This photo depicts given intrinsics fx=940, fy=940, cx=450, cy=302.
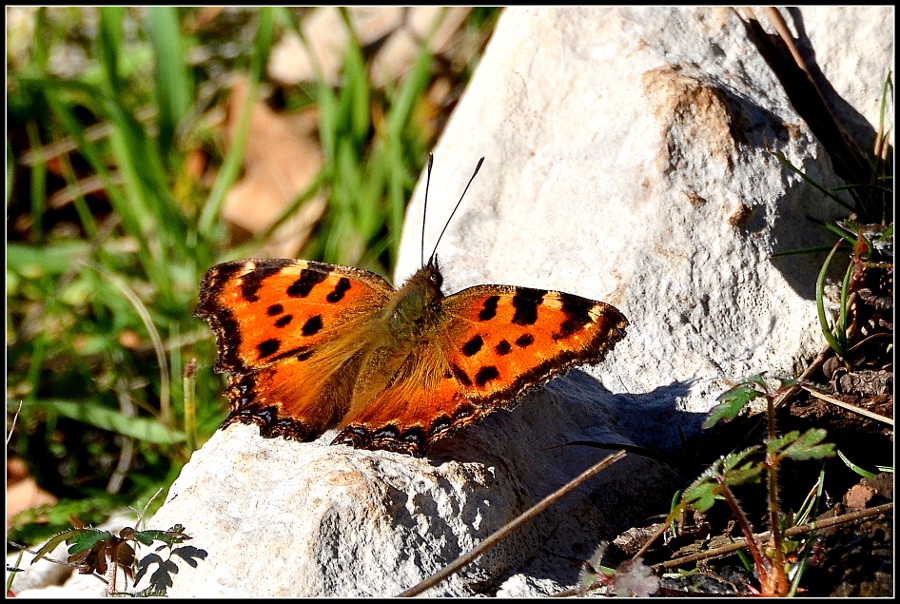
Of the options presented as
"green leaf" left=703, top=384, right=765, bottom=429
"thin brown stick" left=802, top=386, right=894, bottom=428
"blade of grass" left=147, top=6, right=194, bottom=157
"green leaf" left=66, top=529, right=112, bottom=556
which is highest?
"blade of grass" left=147, top=6, right=194, bottom=157

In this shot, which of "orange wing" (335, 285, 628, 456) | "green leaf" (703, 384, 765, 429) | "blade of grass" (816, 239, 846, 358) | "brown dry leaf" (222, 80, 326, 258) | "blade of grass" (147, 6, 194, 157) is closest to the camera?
"green leaf" (703, 384, 765, 429)

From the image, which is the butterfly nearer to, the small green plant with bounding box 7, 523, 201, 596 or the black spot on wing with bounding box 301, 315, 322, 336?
the black spot on wing with bounding box 301, 315, 322, 336

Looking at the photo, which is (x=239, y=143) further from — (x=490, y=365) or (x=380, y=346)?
(x=490, y=365)

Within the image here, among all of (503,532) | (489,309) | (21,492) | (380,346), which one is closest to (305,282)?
(380,346)

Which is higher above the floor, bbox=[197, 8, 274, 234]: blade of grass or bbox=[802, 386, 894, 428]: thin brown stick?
bbox=[197, 8, 274, 234]: blade of grass

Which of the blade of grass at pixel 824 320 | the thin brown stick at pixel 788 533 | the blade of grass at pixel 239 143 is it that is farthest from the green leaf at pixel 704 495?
the blade of grass at pixel 239 143

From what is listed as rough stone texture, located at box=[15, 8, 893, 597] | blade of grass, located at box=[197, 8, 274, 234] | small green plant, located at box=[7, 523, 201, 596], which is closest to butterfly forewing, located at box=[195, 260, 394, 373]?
rough stone texture, located at box=[15, 8, 893, 597]
